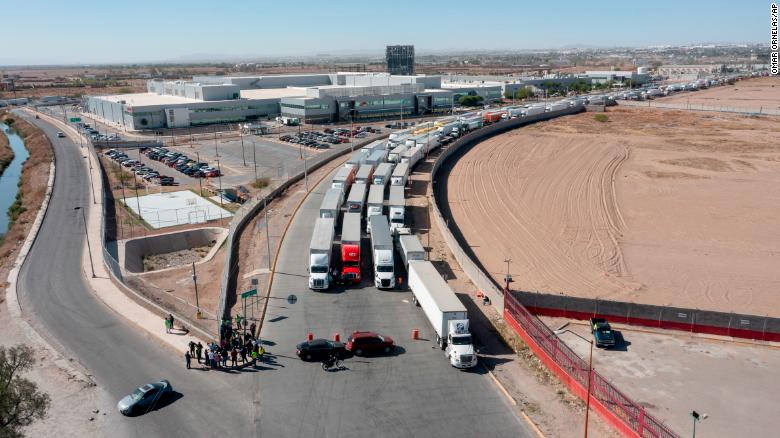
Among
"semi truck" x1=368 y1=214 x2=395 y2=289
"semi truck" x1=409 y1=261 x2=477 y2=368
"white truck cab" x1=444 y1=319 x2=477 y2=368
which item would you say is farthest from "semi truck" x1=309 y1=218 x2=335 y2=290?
"white truck cab" x1=444 y1=319 x2=477 y2=368

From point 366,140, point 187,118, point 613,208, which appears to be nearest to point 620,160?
point 613,208

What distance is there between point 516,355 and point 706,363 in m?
5.67

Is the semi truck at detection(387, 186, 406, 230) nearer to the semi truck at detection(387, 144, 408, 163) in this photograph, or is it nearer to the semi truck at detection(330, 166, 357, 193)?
the semi truck at detection(330, 166, 357, 193)

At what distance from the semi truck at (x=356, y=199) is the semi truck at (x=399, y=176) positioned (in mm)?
3542

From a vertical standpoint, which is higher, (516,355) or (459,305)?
(459,305)

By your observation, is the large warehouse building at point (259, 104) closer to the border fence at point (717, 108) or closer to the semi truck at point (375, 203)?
the border fence at point (717, 108)

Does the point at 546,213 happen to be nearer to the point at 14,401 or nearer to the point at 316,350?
the point at 316,350

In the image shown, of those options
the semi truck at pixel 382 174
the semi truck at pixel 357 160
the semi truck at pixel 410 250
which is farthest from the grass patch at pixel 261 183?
the semi truck at pixel 410 250

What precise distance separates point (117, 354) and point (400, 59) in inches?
4827

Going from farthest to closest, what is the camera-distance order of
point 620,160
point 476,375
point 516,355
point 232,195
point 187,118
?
point 187,118 → point 620,160 → point 232,195 → point 516,355 → point 476,375

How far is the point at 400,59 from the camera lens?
13300cm

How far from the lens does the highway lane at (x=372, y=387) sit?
14.2 meters

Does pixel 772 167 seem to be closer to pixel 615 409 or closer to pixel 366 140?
pixel 366 140

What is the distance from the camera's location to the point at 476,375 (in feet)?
54.7
